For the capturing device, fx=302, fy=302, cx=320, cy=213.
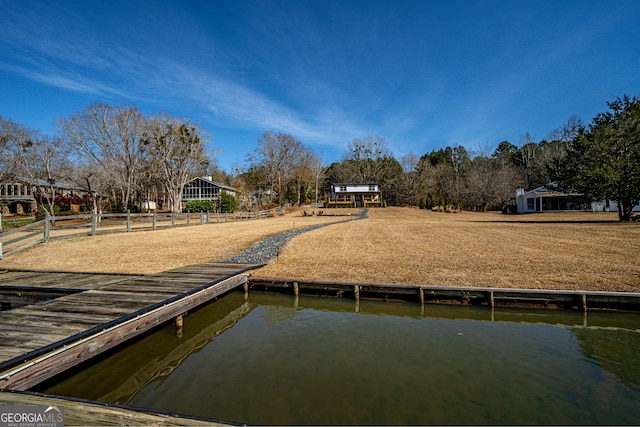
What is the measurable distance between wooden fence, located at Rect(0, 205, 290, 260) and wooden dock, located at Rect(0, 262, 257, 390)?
630cm

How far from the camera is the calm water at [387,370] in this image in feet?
11.7

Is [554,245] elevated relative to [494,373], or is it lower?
elevated

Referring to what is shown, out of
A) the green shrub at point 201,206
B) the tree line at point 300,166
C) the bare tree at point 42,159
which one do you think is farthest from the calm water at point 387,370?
the green shrub at point 201,206

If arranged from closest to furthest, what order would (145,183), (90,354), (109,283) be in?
1. (90,354)
2. (109,283)
3. (145,183)

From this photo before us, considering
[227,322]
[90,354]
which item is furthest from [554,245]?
[90,354]

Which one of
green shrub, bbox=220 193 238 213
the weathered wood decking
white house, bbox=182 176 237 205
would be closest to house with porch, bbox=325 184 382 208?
green shrub, bbox=220 193 238 213

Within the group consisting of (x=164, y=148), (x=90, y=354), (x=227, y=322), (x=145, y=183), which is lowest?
(x=227, y=322)

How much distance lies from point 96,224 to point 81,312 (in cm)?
1532

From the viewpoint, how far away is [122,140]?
35969mm

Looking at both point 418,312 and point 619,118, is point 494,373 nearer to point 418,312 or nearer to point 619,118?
point 418,312

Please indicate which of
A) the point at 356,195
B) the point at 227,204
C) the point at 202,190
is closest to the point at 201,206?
the point at 227,204

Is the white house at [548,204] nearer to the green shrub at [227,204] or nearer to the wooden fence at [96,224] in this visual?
the wooden fence at [96,224]

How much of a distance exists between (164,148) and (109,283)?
37123mm

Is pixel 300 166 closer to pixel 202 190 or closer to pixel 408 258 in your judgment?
pixel 202 190
